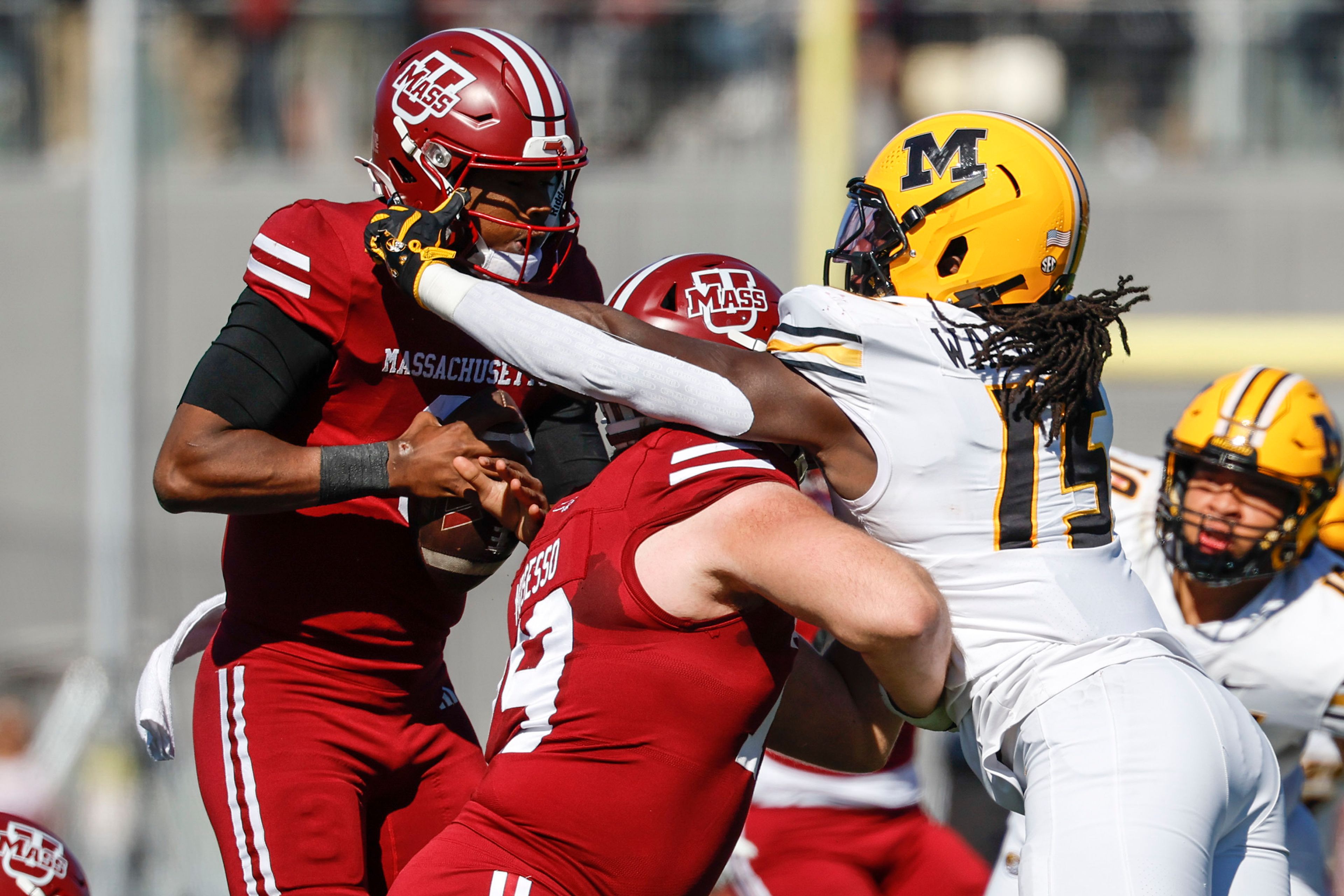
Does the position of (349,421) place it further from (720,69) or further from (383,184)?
(720,69)

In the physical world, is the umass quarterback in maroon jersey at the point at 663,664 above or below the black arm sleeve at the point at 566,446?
below

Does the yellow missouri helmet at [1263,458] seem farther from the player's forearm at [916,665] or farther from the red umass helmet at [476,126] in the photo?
the red umass helmet at [476,126]

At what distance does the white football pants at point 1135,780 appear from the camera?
91.0 inches

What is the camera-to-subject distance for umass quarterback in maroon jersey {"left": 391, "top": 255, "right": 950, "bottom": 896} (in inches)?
90.3

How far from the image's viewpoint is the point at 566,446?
119 inches

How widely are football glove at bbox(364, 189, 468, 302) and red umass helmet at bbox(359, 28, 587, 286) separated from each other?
0.43ft

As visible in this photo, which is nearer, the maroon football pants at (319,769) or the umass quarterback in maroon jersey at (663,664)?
the umass quarterback in maroon jersey at (663,664)

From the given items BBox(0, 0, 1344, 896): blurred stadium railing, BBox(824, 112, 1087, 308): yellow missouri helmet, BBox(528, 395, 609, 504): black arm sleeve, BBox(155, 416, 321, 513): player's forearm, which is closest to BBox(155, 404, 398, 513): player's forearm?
BBox(155, 416, 321, 513): player's forearm

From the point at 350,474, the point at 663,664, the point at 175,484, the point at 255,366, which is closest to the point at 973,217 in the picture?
the point at 663,664

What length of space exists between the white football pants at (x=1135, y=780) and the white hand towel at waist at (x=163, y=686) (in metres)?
1.65

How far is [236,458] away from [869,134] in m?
6.30

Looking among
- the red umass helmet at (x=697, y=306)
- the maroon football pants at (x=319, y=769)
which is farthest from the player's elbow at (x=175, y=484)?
the red umass helmet at (x=697, y=306)

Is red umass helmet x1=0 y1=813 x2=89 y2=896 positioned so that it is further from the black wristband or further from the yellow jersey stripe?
the yellow jersey stripe

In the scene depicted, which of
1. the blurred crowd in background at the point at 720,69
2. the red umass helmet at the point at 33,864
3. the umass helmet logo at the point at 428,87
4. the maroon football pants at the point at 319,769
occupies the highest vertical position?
the blurred crowd in background at the point at 720,69
